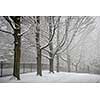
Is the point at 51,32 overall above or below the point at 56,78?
above

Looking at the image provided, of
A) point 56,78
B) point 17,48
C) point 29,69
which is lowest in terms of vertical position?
point 56,78

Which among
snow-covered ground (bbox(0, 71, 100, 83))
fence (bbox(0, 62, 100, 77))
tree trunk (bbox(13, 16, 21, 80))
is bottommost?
snow-covered ground (bbox(0, 71, 100, 83))

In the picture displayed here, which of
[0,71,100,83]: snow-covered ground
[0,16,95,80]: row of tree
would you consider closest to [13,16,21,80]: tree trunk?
[0,16,95,80]: row of tree

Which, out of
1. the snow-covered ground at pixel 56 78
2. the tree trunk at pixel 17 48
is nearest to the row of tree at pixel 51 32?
the tree trunk at pixel 17 48

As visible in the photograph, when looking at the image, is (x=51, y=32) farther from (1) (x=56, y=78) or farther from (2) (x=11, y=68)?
(2) (x=11, y=68)

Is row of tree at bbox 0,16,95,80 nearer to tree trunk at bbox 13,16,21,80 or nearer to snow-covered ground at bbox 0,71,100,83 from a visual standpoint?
tree trunk at bbox 13,16,21,80

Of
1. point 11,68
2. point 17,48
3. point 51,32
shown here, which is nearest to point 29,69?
point 11,68

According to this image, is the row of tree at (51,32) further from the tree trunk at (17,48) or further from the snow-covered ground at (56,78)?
the snow-covered ground at (56,78)

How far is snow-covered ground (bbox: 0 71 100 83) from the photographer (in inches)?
130

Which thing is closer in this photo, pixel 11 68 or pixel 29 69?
pixel 11 68

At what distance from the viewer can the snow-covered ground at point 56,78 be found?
329 centimetres

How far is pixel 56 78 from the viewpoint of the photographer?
336 centimetres
